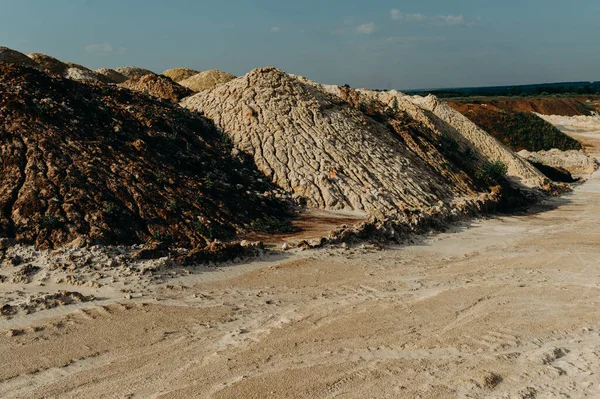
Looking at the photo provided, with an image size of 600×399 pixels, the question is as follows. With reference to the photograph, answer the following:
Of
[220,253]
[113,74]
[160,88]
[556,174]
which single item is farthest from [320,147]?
[113,74]

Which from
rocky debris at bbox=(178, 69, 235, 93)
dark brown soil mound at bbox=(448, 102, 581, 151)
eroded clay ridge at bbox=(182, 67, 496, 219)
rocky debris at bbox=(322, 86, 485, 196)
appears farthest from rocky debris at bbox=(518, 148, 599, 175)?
rocky debris at bbox=(178, 69, 235, 93)

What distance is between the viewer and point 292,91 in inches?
821

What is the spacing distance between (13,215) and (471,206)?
14.2 m

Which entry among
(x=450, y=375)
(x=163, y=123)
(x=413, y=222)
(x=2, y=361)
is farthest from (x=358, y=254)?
(x=163, y=123)

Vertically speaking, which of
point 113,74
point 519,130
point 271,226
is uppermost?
point 113,74

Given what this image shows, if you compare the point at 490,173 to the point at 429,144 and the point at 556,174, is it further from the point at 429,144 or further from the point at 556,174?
the point at 556,174

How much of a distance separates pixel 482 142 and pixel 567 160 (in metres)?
10.5

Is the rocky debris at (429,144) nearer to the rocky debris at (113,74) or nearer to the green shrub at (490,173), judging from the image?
the green shrub at (490,173)

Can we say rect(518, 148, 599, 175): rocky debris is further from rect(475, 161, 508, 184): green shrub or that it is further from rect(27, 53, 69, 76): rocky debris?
rect(27, 53, 69, 76): rocky debris

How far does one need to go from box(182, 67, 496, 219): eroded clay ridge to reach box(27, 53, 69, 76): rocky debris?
1675cm

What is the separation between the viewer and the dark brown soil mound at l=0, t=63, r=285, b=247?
11.3 m

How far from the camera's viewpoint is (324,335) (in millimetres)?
7953

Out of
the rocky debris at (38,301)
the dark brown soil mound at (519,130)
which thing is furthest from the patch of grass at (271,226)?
the dark brown soil mound at (519,130)

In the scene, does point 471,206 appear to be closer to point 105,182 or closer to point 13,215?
point 105,182
